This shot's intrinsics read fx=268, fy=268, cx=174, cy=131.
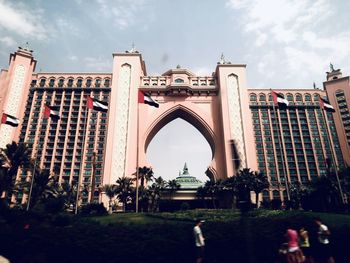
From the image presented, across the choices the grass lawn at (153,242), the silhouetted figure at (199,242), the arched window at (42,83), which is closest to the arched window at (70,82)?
the arched window at (42,83)

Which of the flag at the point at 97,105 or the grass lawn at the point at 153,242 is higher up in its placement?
the flag at the point at 97,105

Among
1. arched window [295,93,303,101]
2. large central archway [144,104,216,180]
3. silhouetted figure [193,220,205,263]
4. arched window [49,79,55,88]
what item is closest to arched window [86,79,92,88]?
arched window [49,79,55,88]

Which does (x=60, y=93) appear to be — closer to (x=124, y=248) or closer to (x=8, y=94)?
(x=8, y=94)

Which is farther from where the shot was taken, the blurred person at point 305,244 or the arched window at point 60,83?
the arched window at point 60,83

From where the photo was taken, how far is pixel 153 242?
476 inches

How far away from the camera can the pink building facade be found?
47.2m

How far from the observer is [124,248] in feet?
38.9

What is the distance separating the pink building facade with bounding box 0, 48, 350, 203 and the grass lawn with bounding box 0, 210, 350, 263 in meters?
5.29

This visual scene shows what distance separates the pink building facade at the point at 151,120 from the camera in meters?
47.2

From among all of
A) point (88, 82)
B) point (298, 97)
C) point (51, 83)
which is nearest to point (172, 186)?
point (88, 82)

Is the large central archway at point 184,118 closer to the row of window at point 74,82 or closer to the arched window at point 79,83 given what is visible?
the row of window at point 74,82

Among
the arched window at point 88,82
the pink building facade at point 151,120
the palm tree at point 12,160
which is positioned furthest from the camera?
the arched window at point 88,82

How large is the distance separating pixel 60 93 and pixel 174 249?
82.2 metres

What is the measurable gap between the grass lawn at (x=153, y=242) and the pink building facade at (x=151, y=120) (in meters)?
5.29
